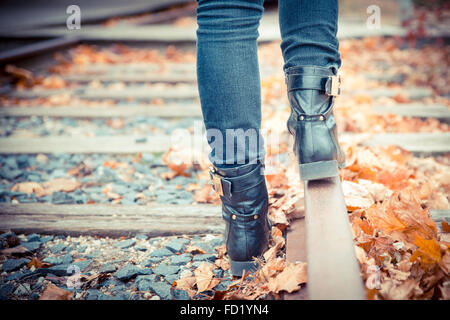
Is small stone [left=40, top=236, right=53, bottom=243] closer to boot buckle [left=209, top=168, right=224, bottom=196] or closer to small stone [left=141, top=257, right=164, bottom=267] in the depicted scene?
small stone [left=141, top=257, right=164, bottom=267]

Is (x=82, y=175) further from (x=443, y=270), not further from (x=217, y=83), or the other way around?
(x=443, y=270)

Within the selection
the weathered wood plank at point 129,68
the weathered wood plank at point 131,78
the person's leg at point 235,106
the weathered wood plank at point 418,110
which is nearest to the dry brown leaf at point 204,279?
the person's leg at point 235,106

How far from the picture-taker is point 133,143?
209cm

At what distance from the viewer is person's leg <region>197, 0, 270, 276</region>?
940mm

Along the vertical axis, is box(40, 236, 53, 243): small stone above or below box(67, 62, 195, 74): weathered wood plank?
below

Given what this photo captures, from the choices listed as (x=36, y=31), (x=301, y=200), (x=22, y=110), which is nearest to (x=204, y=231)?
(x=301, y=200)

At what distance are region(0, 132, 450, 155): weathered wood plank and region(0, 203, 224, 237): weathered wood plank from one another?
1.99 ft

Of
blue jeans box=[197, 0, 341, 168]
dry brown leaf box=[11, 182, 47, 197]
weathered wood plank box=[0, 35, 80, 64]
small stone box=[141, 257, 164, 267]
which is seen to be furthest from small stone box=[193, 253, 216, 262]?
weathered wood plank box=[0, 35, 80, 64]

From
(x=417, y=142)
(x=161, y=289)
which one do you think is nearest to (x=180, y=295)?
(x=161, y=289)

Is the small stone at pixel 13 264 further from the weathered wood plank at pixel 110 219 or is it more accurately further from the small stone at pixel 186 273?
the small stone at pixel 186 273

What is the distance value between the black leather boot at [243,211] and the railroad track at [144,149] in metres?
0.13

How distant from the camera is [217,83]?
37.6 inches

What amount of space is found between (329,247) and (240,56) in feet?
1.86
